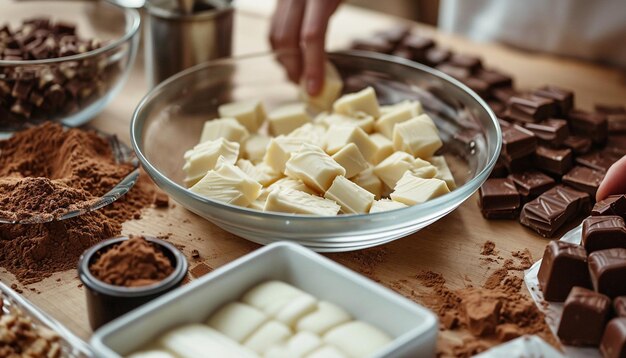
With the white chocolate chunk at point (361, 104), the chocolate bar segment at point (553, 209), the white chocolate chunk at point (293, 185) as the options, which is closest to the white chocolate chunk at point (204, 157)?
the white chocolate chunk at point (293, 185)

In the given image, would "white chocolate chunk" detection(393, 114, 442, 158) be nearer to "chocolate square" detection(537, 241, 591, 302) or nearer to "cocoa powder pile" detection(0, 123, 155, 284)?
"chocolate square" detection(537, 241, 591, 302)

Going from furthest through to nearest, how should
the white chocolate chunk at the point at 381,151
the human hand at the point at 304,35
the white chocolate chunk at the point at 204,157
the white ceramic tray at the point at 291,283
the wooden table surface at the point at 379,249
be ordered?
the human hand at the point at 304,35
the white chocolate chunk at the point at 381,151
the white chocolate chunk at the point at 204,157
the wooden table surface at the point at 379,249
the white ceramic tray at the point at 291,283

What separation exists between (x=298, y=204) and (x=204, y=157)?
11.6 inches

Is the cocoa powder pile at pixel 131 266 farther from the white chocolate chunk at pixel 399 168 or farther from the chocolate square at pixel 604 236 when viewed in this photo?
the chocolate square at pixel 604 236

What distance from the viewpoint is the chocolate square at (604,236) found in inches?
59.6

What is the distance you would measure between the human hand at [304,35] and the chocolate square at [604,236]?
→ 92 cm

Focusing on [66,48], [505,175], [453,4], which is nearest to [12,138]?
[66,48]

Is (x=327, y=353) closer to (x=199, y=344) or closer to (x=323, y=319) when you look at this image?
(x=323, y=319)

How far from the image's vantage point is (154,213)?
5.89 feet

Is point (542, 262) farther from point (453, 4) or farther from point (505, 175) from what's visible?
point (453, 4)

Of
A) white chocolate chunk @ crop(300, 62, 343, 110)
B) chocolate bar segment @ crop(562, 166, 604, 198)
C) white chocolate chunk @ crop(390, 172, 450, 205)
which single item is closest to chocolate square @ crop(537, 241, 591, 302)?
white chocolate chunk @ crop(390, 172, 450, 205)

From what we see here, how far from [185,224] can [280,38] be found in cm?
79

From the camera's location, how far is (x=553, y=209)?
68.2 inches

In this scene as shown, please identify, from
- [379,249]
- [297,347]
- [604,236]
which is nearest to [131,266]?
[297,347]
